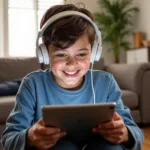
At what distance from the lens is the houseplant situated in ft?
13.5

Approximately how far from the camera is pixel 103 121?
665mm

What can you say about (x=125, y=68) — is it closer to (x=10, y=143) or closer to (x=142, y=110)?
(x=142, y=110)

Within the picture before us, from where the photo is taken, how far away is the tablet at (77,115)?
0.59 m

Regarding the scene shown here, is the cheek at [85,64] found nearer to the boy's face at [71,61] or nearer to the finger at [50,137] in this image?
the boy's face at [71,61]

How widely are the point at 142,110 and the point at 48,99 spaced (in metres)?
1.64

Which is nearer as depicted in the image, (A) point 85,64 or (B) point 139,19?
(A) point 85,64

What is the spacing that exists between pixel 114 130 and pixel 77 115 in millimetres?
111

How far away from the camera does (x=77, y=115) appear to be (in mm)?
619

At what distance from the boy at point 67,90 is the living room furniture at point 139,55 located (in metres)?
2.77

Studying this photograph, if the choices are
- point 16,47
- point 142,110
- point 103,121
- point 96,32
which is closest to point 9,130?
point 103,121

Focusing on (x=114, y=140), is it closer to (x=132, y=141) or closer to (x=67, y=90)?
(x=132, y=141)

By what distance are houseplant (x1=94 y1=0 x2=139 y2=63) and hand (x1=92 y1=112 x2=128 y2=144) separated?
3.48 meters

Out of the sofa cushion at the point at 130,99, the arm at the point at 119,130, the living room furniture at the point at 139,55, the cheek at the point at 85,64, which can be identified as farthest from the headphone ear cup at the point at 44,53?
the living room furniture at the point at 139,55

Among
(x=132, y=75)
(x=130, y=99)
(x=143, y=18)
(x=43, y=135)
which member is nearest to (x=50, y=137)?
(x=43, y=135)
